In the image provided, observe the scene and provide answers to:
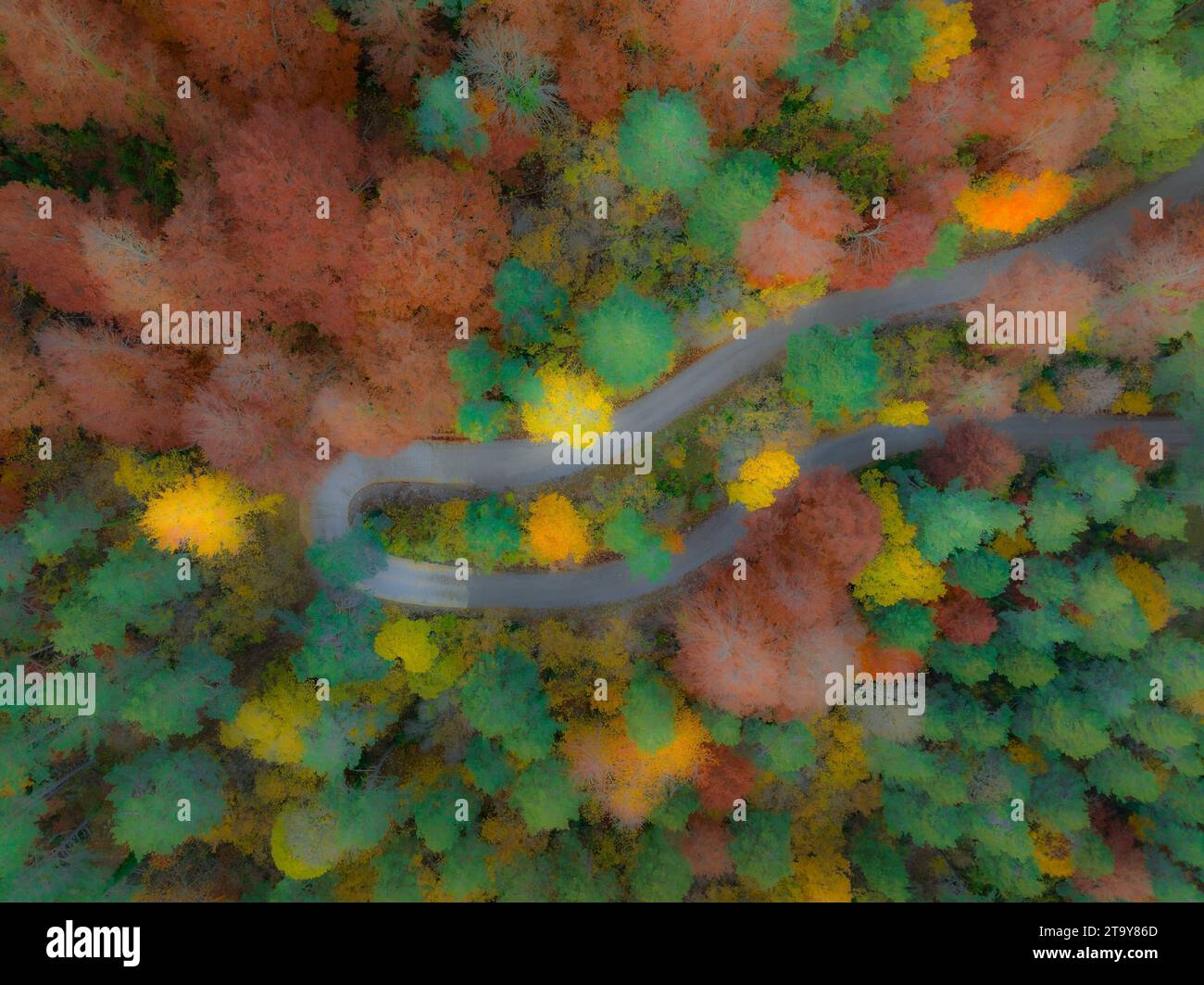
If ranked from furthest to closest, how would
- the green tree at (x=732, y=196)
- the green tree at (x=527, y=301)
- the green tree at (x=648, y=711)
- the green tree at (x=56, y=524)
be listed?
1. the green tree at (x=648, y=711)
2. the green tree at (x=527, y=301)
3. the green tree at (x=56, y=524)
4. the green tree at (x=732, y=196)

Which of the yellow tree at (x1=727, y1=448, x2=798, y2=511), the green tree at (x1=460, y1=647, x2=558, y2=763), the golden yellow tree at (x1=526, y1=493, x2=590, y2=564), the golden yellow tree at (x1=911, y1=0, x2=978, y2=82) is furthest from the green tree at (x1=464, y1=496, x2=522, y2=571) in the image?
the golden yellow tree at (x1=911, y1=0, x2=978, y2=82)

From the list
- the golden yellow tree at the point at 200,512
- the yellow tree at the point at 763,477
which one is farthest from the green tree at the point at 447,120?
the yellow tree at the point at 763,477

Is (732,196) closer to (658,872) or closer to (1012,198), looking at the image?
(1012,198)

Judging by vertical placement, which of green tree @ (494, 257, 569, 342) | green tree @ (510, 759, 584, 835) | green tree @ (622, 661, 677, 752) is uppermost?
green tree @ (494, 257, 569, 342)

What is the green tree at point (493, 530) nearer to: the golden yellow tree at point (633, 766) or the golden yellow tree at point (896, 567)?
the golden yellow tree at point (633, 766)

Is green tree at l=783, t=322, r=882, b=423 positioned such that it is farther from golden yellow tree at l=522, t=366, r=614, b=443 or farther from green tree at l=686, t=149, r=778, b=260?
golden yellow tree at l=522, t=366, r=614, b=443
